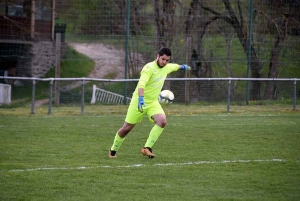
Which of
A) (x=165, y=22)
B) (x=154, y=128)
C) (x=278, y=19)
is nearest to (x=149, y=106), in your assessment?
(x=154, y=128)

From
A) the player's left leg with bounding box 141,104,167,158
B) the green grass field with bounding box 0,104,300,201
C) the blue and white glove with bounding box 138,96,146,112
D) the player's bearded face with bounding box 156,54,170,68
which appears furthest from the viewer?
the player's bearded face with bounding box 156,54,170,68

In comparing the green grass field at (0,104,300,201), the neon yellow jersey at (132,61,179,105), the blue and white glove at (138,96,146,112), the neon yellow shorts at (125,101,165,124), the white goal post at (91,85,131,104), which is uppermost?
the neon yellow jersey at (132,61,179,105)

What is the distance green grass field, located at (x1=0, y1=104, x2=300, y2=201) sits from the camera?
22.9ft

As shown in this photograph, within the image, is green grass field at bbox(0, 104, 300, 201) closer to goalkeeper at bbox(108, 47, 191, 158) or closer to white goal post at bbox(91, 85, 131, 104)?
goalkeeper at bbox(108, 47, 191, 158)

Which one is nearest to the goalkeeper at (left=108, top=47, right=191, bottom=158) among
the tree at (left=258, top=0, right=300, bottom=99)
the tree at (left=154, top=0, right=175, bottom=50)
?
the tree at (left=154, top=0, right=175, bottom=50)

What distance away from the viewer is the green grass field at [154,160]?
698 cm

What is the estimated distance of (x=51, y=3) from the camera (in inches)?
1011

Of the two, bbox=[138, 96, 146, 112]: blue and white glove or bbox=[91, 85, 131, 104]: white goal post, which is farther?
bbox=[91, 85, 131, 104]: white goal post

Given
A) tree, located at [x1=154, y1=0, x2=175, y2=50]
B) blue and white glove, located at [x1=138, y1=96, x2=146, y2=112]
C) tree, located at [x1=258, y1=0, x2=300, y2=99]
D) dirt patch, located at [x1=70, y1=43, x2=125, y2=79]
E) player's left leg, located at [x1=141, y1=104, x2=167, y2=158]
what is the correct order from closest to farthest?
blue and white glove, located at [x1=138, y1=96, x2=146, y2=112] < player's left leg, located at [x1=141, y1=104, x2=167, y2=158] < tree, located at [x1=258, y1=0, x2=300, y2=99] < tree, located at [x1=154, y1=0, x2=175, y2=50] < dirt patch, located at [x1=70, y1=43, x2=125, y2=79]

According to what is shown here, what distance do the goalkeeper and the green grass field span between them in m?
0.26

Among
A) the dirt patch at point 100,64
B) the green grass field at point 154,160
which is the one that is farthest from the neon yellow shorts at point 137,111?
the dirt patch at point 100,64

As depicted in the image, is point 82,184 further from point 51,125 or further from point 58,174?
point 51,125

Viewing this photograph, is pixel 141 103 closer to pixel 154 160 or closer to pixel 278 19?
pixel 154 160

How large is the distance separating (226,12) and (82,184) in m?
16.7
